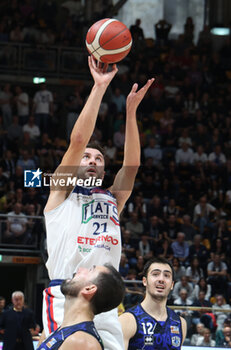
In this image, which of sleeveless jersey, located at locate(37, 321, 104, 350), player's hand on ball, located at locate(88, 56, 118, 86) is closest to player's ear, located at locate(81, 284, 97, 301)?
sleeveless jersey, located at locate(37, 321, 104, 350)

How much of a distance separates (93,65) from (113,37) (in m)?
0.64

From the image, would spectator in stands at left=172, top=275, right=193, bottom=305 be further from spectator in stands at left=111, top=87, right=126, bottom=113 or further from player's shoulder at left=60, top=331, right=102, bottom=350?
player's shoulder at left=60, top=331, right=102, bottom=350

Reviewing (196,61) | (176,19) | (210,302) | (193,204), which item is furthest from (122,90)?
(210,302)

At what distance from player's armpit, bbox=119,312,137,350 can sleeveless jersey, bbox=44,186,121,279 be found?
4.47 feet

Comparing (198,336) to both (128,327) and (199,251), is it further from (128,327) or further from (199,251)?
(199,251)

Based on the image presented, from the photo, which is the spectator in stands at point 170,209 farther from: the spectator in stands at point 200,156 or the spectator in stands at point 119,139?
the spectator in stands at point 119,139

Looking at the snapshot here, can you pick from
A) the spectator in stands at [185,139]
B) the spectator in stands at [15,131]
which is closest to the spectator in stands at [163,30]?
the spectator in stands at [185,139]

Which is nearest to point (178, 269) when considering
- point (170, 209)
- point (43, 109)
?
point (170, 209)

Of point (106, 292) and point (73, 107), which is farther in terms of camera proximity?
point (73, 107)

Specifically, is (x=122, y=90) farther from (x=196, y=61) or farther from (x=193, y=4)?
(x=193, y=4)

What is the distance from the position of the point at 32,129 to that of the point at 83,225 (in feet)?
47.5

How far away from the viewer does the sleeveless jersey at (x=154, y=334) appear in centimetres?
719

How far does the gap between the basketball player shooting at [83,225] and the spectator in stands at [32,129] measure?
14.0m

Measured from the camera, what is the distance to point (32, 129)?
2025 cm
